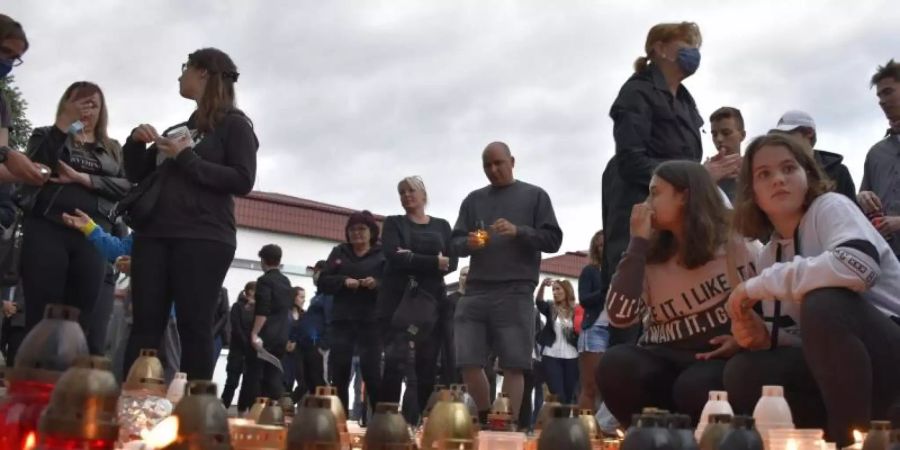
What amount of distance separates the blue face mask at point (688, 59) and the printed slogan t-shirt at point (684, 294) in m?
1.46

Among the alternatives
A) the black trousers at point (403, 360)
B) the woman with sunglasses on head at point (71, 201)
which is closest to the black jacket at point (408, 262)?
the black trousers at point (403, 360)

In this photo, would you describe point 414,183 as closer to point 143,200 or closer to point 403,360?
point 403,360

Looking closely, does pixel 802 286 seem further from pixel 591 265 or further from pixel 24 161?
pixel 591 265

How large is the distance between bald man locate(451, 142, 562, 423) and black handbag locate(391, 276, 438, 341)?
568 mm

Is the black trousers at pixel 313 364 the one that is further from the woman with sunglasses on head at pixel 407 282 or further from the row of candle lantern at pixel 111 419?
the row of candle lantern at pixel 111 419

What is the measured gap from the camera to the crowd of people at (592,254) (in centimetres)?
271

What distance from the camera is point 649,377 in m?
3.03

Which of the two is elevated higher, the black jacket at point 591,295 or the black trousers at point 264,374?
the black jacket at point 591,295

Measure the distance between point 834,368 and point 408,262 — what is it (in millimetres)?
3602

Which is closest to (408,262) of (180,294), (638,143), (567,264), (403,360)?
(403,360)

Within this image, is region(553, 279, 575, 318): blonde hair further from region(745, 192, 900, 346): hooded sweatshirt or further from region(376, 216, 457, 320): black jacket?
region(745, 192, 900, 346): hooded sweatshirt

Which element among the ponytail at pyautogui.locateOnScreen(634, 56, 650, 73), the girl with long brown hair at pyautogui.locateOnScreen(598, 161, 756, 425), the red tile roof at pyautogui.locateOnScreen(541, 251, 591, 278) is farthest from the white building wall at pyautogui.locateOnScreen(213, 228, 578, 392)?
the girl with long brown hair at pyautogui.locateOnScreen(598, 161, 756, 425)

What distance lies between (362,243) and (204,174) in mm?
3118

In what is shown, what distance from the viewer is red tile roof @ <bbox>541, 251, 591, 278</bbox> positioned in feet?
78.3
